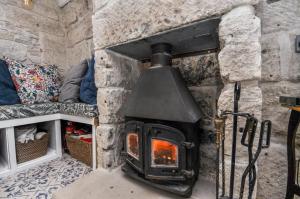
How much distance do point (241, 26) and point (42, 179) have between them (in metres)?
1.87

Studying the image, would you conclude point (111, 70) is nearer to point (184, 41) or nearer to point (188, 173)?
point (184, 41)

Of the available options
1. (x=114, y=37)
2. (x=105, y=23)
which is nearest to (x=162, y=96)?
(x=114, y=37)

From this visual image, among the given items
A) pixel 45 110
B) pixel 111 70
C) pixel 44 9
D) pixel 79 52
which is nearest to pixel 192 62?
pixel 111 70

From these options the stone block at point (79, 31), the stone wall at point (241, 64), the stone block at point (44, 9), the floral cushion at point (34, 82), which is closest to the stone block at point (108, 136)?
the stone wall at point (241, 64)

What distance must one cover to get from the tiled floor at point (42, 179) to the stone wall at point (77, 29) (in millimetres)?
1405

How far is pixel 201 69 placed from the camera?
110 cm

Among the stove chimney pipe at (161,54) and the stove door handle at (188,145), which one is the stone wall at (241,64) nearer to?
the stove door handle at (188,145)

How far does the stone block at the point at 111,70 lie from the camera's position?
1.13m

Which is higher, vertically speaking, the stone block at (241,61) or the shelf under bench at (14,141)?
the stone block at (241,61)

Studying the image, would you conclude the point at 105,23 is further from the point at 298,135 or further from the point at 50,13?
the point at 50,13

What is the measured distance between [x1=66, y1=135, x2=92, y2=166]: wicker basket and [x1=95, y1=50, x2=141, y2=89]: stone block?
29.1 inches

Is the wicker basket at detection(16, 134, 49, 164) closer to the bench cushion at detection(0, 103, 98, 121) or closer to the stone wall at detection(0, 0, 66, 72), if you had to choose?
the bench cushion at detection(0, 103, 98, 121)

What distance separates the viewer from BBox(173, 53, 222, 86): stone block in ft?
3.44

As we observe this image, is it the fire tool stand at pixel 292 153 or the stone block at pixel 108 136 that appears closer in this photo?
the fire tool stand at pixel 292 153
